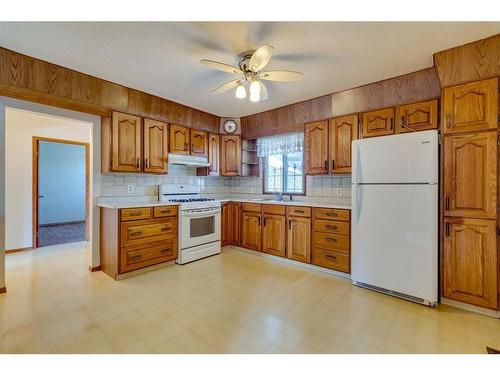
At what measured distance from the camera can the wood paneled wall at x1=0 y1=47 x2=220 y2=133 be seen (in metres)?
2.23

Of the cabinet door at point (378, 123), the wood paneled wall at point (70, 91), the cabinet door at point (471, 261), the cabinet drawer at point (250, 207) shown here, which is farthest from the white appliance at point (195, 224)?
the cabinet door at point (471, 261)

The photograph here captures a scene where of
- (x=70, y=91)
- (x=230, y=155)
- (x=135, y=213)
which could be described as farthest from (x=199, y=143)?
(x=70, y=91)

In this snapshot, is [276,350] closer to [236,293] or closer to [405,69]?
[236,293]

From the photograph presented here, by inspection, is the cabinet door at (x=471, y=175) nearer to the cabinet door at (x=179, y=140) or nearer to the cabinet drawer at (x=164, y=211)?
the cabinet drawer at (x=164, y=211)

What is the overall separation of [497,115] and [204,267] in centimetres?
340

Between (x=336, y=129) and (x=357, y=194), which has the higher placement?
(x=336, y=129)

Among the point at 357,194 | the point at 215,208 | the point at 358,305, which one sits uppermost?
the point at 357,194

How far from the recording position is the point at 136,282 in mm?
2740

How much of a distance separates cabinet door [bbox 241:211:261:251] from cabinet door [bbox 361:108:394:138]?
192cm

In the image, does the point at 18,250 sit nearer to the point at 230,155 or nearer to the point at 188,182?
the point at 188,182

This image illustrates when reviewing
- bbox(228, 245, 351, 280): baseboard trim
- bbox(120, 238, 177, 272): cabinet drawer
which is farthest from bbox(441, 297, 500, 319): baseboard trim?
bbox(120, 238, 177, 272): cabinet drawer

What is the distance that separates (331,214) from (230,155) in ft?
6.97

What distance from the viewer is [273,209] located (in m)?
3.56
